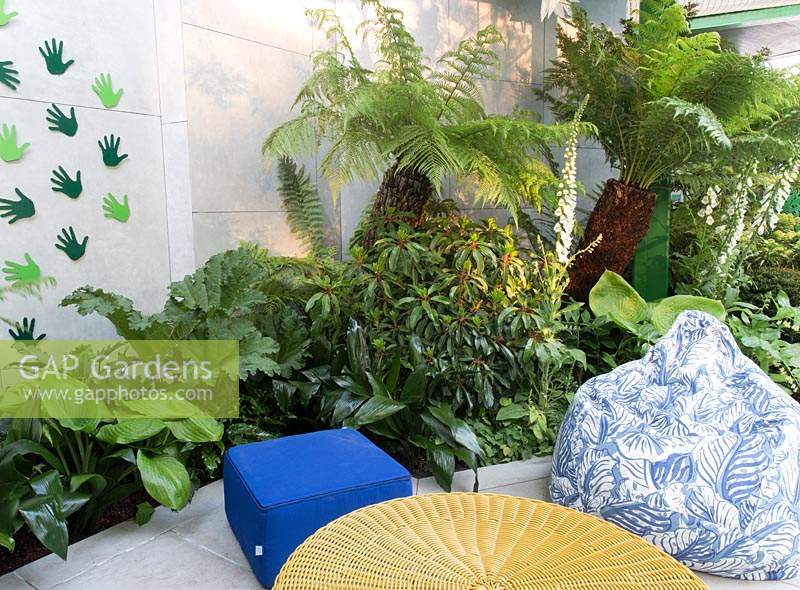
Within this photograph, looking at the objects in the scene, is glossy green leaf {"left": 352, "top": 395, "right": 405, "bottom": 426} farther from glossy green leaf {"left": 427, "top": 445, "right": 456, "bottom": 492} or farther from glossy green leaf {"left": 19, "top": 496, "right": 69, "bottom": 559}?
glossy green leaf {"left": 19, "top": 496, "right": 69, "bottom": 559}

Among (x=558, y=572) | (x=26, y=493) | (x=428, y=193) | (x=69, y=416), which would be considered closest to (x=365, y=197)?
(x=428, y=193)

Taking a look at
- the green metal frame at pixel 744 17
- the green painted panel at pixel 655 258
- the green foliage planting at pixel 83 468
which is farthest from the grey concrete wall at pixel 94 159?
the green metal frame at pixel 744 17

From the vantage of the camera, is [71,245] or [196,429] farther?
[71,245]

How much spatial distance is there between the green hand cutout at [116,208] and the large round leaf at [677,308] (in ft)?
9.23

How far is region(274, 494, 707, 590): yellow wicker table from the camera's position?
1.26 metres

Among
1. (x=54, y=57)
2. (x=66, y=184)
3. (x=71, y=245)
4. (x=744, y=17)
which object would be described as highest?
(x=744, y=17)

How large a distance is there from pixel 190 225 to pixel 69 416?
1417 millimetres

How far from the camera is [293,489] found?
6.03 ft

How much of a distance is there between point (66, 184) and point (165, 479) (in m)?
1.54

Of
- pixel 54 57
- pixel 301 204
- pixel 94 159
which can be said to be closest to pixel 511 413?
pixel 301 204

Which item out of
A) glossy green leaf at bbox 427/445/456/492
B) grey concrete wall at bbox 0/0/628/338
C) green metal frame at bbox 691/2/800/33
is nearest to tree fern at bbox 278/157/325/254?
grey concrete wall at bbox 0/0/628/338

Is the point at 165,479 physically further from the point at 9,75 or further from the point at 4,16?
the point at 4,16

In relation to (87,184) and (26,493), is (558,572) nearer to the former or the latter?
(26,493)

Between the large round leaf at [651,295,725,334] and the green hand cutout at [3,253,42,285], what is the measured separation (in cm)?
306
